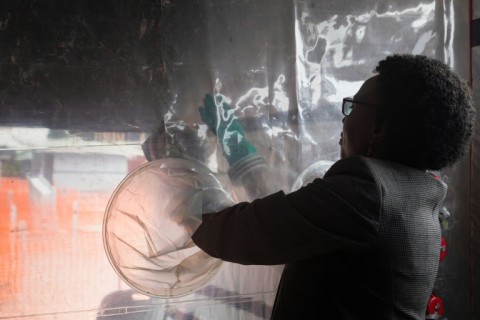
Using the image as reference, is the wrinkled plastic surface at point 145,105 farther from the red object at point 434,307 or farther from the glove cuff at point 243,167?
the red object at point 434,307

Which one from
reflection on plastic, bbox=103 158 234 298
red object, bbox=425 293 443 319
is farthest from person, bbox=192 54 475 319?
red object, bbox=425 293 443 319

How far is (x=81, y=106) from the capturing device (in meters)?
1.19

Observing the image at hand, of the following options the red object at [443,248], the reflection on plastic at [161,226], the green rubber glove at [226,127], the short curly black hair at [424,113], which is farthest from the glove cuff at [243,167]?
the red object at [443,248]

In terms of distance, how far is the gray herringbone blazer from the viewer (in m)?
0.73

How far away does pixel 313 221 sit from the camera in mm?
730

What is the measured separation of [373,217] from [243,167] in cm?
63

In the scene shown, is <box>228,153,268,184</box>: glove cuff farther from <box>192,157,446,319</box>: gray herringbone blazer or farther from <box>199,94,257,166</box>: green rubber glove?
<box>192,157,446,319</box>: gray herringbone blazer

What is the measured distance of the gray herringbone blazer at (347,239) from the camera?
0.73m

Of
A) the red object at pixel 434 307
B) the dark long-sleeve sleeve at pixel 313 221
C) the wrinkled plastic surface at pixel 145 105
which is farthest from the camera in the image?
the red object at pixel 434 307

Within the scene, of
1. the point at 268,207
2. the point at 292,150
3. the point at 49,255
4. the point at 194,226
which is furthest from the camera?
the point at 292,150

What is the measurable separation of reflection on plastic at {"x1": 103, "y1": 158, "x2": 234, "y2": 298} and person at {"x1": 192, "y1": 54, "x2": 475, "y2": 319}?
0.12 meters

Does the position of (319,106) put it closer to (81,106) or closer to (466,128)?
(466,128)

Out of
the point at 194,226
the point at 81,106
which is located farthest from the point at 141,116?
the point at 194,226

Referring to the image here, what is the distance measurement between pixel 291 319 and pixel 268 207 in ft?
0.78
